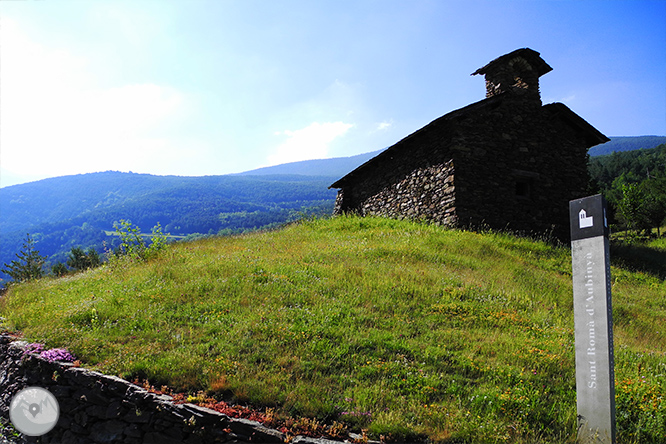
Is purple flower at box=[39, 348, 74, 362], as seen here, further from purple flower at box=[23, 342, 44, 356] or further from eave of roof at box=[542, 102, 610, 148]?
eave of roof at box=[542, 102, 610, 148]

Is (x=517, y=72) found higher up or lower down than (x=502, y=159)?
higher up

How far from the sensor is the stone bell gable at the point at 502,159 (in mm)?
15367

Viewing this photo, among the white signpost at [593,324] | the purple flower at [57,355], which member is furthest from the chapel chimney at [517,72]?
the purple flower at [57,355]

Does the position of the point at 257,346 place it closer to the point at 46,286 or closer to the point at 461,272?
the point at 461,272

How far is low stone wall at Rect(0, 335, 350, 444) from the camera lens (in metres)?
4.54

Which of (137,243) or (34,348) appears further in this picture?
(137,243)

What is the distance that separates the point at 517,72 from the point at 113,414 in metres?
19.3

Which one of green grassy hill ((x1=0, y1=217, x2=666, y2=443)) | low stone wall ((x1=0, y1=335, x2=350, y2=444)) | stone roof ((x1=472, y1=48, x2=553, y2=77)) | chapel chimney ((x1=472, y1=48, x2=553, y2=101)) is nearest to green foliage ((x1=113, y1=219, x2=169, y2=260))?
green grassy hill ((x1=0, y1=217, x2=666, y2=443))

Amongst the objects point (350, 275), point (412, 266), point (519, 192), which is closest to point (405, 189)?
point (519, 192)

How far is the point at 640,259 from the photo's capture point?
1562cm
